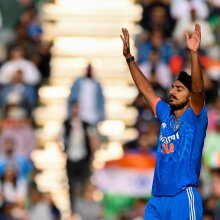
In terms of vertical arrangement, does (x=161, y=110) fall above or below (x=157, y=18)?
below

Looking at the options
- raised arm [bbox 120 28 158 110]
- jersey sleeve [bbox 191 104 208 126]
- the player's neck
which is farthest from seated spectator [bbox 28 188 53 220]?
jersey sleeve [bbox 191 104 208 126]

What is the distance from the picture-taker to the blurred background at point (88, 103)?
15398 mm

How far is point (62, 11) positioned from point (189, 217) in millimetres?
11606

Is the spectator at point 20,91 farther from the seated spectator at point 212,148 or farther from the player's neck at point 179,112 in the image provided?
the player's neck at point 179,112

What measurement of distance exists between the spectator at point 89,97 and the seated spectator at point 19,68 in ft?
5.32

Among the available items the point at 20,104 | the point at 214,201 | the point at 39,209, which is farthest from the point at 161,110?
the point at 20,104

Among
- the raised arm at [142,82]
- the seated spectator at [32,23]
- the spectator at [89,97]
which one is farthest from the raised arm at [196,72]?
the seated spectator at [32,23]

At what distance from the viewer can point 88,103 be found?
57.0ft

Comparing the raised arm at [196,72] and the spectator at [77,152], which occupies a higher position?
the raised arm at [196,72]

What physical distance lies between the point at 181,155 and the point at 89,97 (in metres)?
8.00

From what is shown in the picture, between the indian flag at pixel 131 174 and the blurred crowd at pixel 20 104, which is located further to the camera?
the blurred crowd at pixel 20 104

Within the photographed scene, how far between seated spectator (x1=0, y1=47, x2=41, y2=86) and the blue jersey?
937 cm

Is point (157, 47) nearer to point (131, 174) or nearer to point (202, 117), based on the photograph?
point (131, 174)

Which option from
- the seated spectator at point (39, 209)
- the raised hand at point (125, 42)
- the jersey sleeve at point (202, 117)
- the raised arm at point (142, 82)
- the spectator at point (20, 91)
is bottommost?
the seated spectator at point (39, 209)
